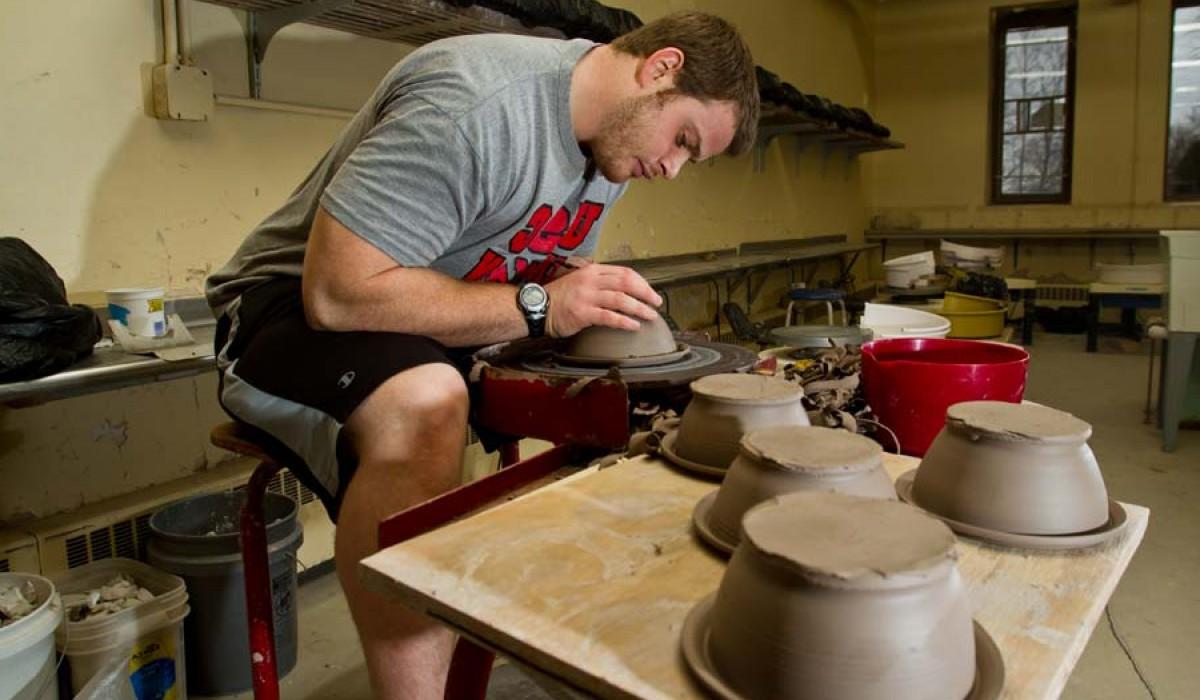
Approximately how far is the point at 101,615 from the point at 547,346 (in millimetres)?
1063

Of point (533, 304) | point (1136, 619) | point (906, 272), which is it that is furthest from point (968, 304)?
point (533, 304)

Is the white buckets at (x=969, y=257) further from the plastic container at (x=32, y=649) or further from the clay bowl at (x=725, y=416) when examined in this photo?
the plastic container at (x=32, y=649)

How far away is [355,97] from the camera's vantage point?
2.65 m

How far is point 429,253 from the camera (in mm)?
1203

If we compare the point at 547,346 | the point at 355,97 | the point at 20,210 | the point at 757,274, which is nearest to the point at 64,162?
the point at 20,210

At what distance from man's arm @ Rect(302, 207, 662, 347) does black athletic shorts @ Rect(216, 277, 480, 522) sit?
0.03 meters

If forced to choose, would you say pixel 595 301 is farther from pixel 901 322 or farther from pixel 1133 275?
pixel 1133 275

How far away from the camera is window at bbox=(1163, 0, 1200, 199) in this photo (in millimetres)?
6777

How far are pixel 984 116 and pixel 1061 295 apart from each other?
171 cm

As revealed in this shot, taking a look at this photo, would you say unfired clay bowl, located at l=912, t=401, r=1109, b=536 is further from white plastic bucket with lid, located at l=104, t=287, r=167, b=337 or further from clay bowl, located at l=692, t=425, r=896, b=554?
white plastic bucket with lid, located at l=104, t=287, r=167, b=337

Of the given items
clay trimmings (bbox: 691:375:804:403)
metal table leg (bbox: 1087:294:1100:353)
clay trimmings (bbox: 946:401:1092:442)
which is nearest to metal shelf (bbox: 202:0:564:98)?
clay trimmings (bbox: 691:375:804:403)

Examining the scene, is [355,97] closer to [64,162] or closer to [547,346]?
[64,162]

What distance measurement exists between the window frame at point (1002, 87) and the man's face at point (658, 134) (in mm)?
7106

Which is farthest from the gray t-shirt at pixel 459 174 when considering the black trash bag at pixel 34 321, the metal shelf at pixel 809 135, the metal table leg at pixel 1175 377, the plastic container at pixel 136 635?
the metal shelf at pixel 809 135
